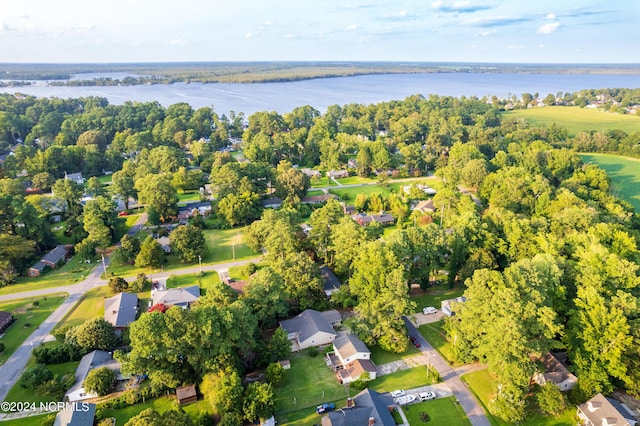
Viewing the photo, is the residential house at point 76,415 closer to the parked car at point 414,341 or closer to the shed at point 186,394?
the shed at point 186,394

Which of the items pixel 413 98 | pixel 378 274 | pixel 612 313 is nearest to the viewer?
→ pixel 612 313

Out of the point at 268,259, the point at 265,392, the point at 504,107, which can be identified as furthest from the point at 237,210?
the point at 504,107

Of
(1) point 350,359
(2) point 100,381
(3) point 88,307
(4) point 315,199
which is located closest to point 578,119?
(4) point 315,199

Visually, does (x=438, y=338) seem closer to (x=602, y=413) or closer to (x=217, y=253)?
(x=602, y=413)

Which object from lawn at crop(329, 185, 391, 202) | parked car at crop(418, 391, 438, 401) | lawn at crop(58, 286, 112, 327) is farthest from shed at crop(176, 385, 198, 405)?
lawn at crop(329, 185, 391, 202)

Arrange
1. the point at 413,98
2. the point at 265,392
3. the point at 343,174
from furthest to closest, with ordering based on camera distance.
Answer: the point at 413,98 < the point at 343,174 < the point at 265,392

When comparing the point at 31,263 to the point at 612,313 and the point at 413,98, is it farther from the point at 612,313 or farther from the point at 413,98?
the point at 413,98

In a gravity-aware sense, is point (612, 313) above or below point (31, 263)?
above
